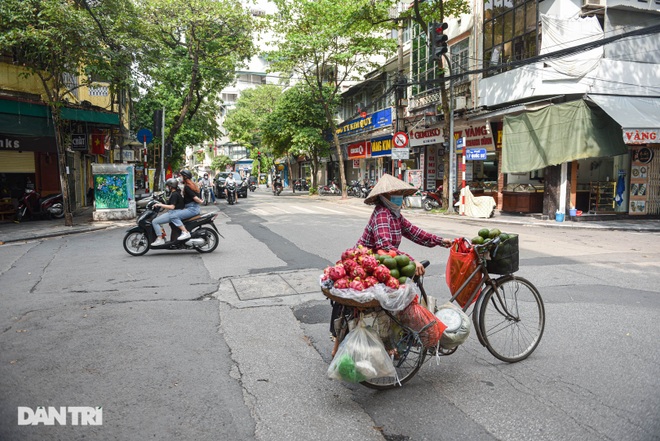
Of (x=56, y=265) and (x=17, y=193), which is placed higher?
(x=17, y=193)

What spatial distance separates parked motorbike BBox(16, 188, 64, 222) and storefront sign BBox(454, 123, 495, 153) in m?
15.6

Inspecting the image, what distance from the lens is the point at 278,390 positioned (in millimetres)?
3666

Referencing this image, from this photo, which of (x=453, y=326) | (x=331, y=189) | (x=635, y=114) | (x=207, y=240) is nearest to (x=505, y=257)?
(x=453, y=326)

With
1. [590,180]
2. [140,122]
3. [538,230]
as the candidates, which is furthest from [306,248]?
[140,122]

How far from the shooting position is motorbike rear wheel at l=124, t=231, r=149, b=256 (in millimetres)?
9625

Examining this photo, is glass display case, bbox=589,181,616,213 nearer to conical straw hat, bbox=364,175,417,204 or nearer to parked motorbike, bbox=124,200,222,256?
parked motorbike, bbox=124,200,222,256

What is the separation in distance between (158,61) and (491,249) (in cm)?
1577

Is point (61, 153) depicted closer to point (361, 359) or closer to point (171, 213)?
point (171, 213)

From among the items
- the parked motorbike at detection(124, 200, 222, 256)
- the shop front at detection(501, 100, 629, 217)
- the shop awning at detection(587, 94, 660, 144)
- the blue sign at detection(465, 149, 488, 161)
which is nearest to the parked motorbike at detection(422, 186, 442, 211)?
the blue sign at detection(465, 149, 488, 161)

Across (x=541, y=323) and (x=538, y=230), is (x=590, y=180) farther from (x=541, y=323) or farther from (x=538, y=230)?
(x=541, y=323)

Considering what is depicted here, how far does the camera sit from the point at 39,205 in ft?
56.5

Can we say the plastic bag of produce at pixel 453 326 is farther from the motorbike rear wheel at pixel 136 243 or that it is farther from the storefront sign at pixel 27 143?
the storefront sign at pixel 27 143

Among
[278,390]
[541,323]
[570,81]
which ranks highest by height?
[570,81]

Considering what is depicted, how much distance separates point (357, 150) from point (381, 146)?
4829 mm
